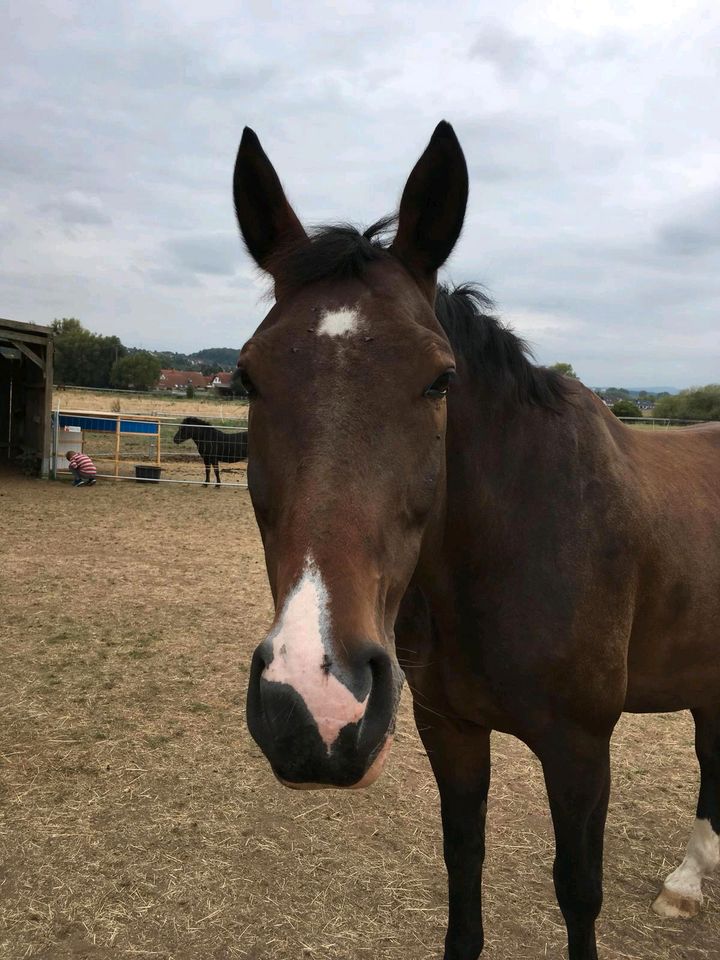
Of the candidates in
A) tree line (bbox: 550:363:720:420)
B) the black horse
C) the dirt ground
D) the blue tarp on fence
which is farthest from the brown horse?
tree line (bbox: 550:363:720:420)

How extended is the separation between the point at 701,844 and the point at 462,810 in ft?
5.33

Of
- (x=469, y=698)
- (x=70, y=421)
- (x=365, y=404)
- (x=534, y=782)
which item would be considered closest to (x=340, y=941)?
(x=469, y=698)

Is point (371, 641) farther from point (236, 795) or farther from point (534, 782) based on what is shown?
point (534, 782)

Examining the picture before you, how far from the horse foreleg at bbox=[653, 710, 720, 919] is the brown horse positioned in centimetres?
1

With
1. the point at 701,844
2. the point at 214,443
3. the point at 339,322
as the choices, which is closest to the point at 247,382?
the point at 339,322

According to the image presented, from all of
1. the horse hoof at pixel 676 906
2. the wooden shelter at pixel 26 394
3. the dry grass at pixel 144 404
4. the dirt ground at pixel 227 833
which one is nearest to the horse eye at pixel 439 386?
the dirt ground at pixel 227 833

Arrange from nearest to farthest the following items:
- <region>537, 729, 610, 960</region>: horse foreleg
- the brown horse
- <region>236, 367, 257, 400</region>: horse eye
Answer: the brown horse, <region>236, 367, 257, 400</region>: horse eye, <region>537, 729, 610, 960</region>: horse foreleg

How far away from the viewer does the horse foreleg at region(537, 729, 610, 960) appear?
2.25 meters

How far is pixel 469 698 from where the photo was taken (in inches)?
93.8

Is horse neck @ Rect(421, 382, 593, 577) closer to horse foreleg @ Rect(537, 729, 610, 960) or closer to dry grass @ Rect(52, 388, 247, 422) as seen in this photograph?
horse foreleg @ Rect(537, 729, 610, 960)

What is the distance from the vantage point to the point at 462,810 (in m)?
2.71

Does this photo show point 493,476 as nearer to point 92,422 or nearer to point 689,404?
point 92,422

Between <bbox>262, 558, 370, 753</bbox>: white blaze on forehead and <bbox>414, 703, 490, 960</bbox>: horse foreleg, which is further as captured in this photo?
<bbox>414, 703, 490, 960</bbox>: horse foreleg

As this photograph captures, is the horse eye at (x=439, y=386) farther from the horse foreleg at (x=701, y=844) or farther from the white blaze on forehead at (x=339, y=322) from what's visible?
the horse foreleg at (x=701, y=844)
